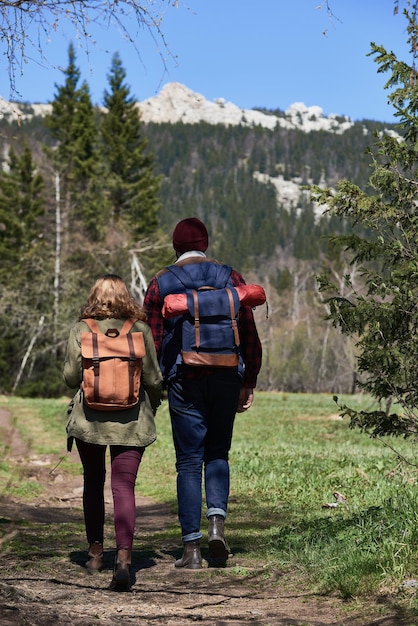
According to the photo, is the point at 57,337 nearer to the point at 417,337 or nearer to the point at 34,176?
the point at 34,176

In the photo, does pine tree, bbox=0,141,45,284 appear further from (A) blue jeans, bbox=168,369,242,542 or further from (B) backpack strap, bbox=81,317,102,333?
(B) backpack strap, bbox=81,317,102,333

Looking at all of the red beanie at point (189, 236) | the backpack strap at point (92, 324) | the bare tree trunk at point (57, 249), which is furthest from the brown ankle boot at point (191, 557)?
the bare tree trunk at point (57, 249)

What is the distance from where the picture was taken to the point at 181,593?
463cm

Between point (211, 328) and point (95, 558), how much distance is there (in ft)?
5.38

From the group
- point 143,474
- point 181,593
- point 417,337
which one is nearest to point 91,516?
point 181,593

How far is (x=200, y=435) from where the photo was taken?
5.49 meters

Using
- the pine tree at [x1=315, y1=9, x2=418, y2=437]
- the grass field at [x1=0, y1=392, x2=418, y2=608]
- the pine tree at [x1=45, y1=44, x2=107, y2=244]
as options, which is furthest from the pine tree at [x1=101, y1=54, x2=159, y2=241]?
the pine tree at [x1=315, y1=9, x2=418, y2=437]

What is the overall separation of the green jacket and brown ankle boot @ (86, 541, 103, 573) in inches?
28.4

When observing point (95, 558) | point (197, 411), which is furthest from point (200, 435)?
point (95, 558)

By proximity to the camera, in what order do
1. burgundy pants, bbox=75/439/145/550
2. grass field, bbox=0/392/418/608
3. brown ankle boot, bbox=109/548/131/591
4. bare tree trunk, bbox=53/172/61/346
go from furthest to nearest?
1. bare tree trunk, bbox=53/172/61/346
2. burgundy pants, bbox=75/439/145/550
3. brown ankle boot, bbox=109/548/131/591
4. grass field, bbox=0/392/418/608

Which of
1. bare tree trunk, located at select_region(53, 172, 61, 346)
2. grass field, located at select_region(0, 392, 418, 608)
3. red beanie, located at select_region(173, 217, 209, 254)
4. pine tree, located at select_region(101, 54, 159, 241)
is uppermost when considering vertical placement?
pine tree, located at select_region(101, 54, 159, 241)

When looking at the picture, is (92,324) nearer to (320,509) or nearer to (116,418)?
(116,418)

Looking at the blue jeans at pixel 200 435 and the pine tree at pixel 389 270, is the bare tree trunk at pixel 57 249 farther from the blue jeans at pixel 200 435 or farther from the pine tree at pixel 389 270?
the blue jeans at pixel 200 435

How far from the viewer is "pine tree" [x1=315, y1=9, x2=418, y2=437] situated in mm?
5895
